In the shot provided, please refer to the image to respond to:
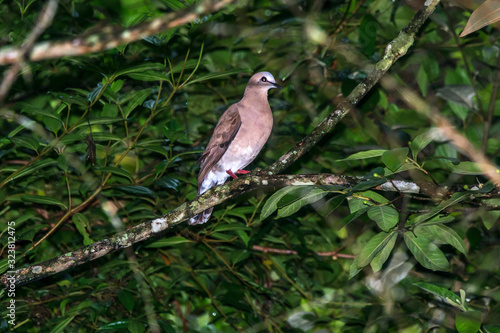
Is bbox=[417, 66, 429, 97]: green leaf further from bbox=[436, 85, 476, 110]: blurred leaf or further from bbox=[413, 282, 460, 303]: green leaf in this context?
bbox=[413, 282, 460, 303]: green leaf

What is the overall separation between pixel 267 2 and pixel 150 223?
2968 mm

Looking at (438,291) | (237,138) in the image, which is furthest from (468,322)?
(237,138)

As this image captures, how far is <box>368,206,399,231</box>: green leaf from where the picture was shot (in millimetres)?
2117

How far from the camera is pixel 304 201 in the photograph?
230 centimetres

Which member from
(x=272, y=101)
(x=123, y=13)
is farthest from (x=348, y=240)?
(x=123, y=13)

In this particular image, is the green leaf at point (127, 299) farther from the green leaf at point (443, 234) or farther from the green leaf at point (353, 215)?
the green leaf at point (443, 234)

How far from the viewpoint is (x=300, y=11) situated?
432cm

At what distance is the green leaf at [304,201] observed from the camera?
7.40ft

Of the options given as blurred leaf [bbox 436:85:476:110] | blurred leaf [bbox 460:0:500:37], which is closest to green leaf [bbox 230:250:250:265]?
blurred leaf [bbox 436:85:476:110]

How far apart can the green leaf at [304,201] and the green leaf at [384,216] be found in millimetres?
231

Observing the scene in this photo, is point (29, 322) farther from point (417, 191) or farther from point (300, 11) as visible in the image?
point (300, 11)

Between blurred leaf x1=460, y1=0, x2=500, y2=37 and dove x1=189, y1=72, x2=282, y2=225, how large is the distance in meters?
2.16

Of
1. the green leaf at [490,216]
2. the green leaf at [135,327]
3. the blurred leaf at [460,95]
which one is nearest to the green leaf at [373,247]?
the green leaf at [490,216]

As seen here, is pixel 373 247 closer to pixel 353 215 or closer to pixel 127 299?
pixel 353 215
